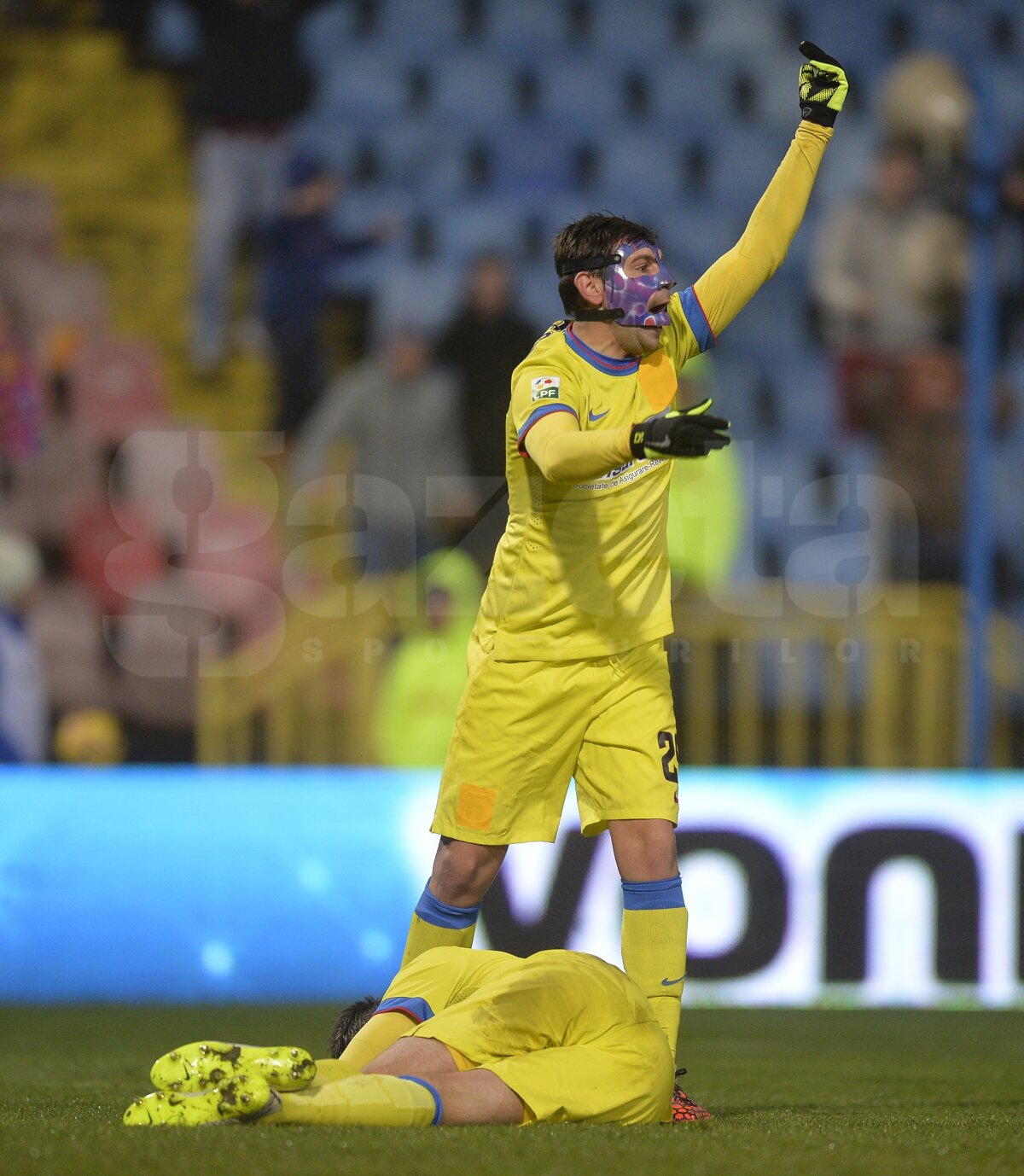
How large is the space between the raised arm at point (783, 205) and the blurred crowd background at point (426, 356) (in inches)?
130

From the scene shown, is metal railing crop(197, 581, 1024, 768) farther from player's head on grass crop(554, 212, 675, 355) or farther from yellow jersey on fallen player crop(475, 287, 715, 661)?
player's head on grass crop(554, 212, 675, 355)

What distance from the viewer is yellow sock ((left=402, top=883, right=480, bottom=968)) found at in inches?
148

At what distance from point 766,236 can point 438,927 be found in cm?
163

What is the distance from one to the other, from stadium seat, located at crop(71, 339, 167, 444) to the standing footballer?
497cm

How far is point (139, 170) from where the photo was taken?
918cm

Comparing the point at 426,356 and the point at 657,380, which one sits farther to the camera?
the point at 426,356

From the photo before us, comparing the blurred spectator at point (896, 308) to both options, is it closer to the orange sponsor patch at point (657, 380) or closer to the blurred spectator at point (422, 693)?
the blurred spectator at point (422, 693)

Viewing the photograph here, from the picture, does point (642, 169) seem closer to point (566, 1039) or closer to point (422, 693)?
point (422, 693)

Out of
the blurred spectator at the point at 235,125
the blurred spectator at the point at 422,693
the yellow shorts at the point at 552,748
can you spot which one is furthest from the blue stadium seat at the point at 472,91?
the yellow shorts at the point at 552,748

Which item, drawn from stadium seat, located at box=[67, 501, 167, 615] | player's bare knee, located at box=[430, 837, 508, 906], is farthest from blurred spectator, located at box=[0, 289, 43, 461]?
player's bare knee, located at box=[430, 837, 508, 906]

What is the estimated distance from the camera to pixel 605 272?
373 cm

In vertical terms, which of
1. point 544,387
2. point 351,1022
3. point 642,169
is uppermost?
point 642,169

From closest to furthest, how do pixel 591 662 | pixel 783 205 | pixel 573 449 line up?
pixel 573 449, pixel 591 662, pixel 783 205

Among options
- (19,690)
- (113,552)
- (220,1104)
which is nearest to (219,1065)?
(220,1104)
